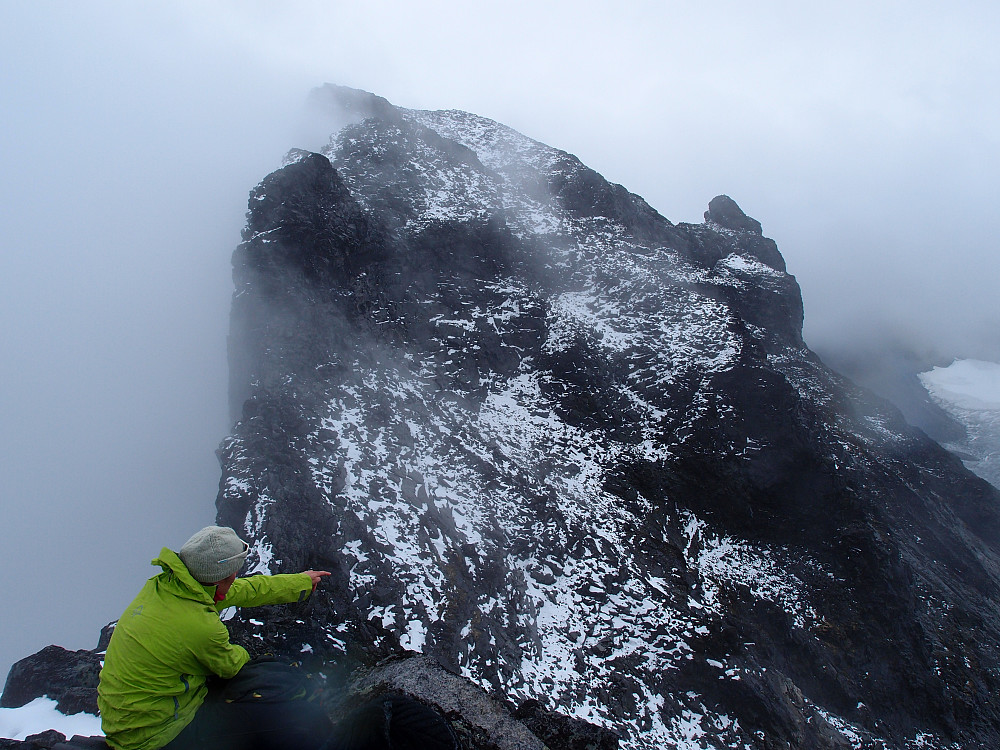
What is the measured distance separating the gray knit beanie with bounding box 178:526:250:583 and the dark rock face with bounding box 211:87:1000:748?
784cm

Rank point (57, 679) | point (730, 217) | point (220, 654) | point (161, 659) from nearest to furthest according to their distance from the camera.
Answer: point (161, 659) → point (220, 654) → point (57, 679) → point (730, 217)

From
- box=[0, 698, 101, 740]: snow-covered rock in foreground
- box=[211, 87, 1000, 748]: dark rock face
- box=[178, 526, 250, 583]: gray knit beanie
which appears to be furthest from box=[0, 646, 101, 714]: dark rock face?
box=[178, 526, 250, 583]: gray knit beanie

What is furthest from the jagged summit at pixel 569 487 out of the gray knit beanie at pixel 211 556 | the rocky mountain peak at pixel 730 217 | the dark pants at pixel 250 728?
the rocky mountain peak at pixel 730 217

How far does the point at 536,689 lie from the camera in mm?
12898

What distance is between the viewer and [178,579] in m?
4.04

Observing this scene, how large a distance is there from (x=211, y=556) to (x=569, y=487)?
16714mm

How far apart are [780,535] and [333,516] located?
735 inches

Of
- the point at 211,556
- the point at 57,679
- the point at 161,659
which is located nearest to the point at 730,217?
the point at 211,556

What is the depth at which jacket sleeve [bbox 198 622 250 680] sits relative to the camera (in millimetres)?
4082

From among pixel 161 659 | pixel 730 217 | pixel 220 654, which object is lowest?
pixel 220 654

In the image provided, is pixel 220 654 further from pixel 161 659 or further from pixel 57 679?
pixel 57 679

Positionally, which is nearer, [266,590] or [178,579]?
[178,579]

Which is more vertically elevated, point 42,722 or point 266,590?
point 266,590

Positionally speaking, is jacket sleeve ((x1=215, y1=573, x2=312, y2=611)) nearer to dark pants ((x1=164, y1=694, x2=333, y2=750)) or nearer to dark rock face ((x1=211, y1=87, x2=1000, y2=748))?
dark pants ((x1=164, y1=694, x2=333, y2=750))
